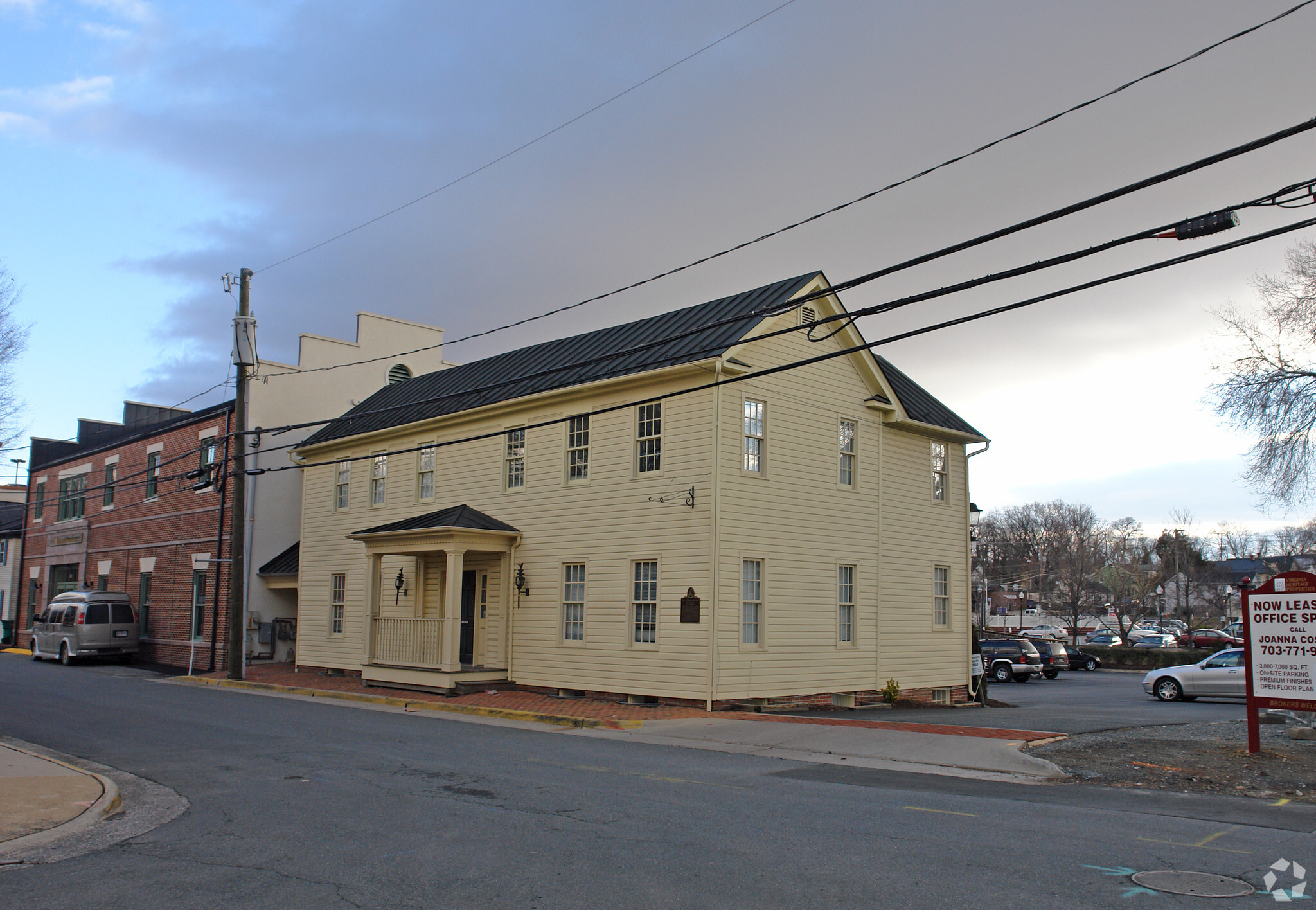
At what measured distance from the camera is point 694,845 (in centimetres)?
757

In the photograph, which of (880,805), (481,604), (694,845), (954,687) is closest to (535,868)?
(694,845)

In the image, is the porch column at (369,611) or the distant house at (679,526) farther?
the porch column at (369,611)

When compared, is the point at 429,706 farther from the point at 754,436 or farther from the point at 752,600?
the point at 754,436

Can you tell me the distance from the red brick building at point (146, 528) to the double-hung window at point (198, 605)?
0.04 metres

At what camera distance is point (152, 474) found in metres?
35.2

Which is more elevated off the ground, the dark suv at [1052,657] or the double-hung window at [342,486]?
the double-hung window at [342,486]

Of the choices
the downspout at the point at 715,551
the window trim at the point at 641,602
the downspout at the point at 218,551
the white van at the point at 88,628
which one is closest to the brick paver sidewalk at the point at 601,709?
the downspout at the point at 715,551

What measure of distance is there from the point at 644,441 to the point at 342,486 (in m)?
11.9

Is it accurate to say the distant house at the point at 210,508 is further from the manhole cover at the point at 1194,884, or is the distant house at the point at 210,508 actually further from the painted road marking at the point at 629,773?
the manhole cover at the point at 1194,884

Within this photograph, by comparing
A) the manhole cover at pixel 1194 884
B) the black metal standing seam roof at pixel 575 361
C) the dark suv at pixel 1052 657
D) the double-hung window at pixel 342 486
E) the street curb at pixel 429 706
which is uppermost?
the black metal standing seam roof at pixel 575 361

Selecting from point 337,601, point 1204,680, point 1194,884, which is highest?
point 337,601

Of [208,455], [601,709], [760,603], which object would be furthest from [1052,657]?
[208,455]

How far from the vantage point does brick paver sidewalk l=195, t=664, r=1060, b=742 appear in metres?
15.1

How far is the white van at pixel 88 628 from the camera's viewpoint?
31891 millimetres
